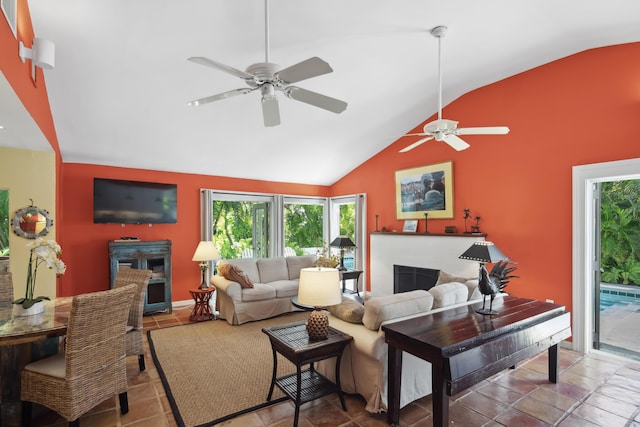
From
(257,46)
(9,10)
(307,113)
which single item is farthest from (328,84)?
(9,10)

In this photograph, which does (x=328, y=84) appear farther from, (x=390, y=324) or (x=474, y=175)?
(x=390, y=324)

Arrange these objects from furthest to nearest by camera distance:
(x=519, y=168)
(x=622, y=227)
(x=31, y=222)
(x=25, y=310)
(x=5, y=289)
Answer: (x=622, y=227) → (x=519, y=168) → (x=31, y=222) → (x=5, y=289) → (x=25, y=310)

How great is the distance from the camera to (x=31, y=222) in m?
3.73

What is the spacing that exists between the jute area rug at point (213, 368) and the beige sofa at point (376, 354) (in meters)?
0.68

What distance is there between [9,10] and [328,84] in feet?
9.55

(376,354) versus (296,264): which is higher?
(296,264)

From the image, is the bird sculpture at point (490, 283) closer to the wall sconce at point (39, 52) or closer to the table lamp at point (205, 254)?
the wall sconce at point (39, 52)

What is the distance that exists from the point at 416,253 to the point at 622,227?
436 cm

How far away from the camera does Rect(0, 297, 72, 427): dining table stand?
2.21 meters

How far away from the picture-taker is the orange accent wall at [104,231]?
4816 millimetres

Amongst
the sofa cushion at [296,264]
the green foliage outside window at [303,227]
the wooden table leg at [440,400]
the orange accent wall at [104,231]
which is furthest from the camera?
the green foliage outside window at [303,227]

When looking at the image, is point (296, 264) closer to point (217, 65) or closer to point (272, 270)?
point (272, 270)

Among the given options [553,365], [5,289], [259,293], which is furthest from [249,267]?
[553,365]

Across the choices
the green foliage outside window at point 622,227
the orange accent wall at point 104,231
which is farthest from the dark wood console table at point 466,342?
the green foliage outside window at point 622,227
